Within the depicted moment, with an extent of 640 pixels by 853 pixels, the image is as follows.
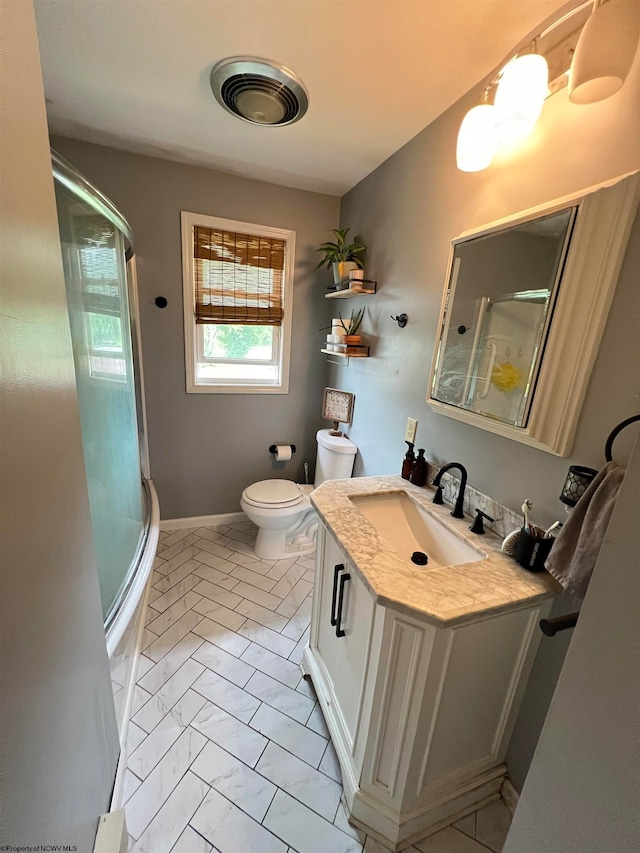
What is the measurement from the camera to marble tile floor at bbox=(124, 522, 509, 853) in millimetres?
1009

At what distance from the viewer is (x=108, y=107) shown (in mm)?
1491

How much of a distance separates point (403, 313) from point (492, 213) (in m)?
0.55

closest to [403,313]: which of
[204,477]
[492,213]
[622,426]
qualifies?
[492,213]

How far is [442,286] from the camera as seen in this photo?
4.58ft

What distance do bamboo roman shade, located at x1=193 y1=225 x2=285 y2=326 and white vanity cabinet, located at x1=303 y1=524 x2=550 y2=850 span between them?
1742 mm

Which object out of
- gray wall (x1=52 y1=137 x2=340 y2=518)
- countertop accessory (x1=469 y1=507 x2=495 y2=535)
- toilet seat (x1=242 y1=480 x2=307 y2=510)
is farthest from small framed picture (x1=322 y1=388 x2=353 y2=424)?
countertop accessory (x1=469 y1=507 x2=495 y2=535)

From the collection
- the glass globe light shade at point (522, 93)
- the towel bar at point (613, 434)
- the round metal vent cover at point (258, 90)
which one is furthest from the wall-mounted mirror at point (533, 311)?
the round metal vent cover at point (258, 90)

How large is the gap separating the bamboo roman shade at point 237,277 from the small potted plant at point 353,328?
1.77ft

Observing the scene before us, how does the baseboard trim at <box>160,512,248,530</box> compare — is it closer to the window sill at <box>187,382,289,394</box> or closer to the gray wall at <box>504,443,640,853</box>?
the window sill at <box>187,382,289,394</box>

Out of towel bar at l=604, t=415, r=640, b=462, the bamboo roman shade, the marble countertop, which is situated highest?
the bamboo roman shade

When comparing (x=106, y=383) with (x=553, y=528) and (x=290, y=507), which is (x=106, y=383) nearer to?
(x=290, y=507)

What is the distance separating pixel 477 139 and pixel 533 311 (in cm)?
57

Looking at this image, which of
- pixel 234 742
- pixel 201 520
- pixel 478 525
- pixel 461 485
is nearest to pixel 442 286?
pixel 461 485

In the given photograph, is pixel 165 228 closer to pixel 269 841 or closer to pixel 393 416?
pixel 393 416
